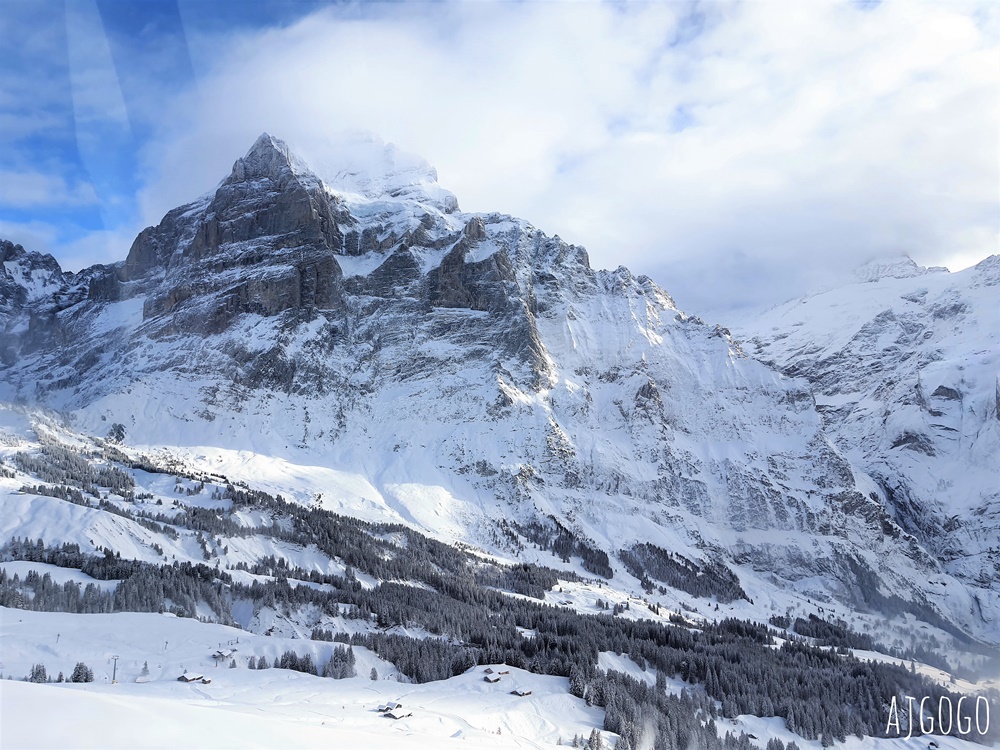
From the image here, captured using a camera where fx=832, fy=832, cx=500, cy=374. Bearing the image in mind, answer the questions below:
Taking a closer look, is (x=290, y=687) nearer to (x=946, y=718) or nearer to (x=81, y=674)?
(x=81, y=674)

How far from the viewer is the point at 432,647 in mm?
114312

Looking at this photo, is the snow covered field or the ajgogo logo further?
the ajgogo logo

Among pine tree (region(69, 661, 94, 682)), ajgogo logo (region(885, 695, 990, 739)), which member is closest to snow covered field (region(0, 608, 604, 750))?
pine tree (region(69, 661, 94, 682))

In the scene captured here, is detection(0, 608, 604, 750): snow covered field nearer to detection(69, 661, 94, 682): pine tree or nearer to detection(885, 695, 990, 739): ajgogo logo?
detection(69, 661, 94, 682): pine tree

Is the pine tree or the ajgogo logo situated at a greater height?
the pine tree

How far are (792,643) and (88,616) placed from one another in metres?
126

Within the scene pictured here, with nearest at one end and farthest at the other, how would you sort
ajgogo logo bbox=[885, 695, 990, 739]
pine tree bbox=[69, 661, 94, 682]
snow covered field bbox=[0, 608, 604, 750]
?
snow covered field bbox=[0, 608, 604, 750] < pine tree bbox=[69, 661, 94, 682] < ajgogo logo bbox=[885, 695, 990, 739]

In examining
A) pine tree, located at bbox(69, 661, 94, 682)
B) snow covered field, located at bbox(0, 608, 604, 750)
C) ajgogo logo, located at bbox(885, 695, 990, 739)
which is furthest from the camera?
ajgogo logo, located at bbox(885, 695, 990, 739)

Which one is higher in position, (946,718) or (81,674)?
(81,674)

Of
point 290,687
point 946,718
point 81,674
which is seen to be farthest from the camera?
point 946,718

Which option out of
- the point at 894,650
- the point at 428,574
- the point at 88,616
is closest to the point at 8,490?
the point at 88,616

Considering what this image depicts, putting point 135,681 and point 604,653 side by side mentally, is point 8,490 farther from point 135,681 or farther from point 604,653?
point 604,653

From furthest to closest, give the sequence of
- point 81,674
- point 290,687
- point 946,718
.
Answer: point 946,718, point 290,687, point 81,674

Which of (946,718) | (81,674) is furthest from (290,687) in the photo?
(946,718)
